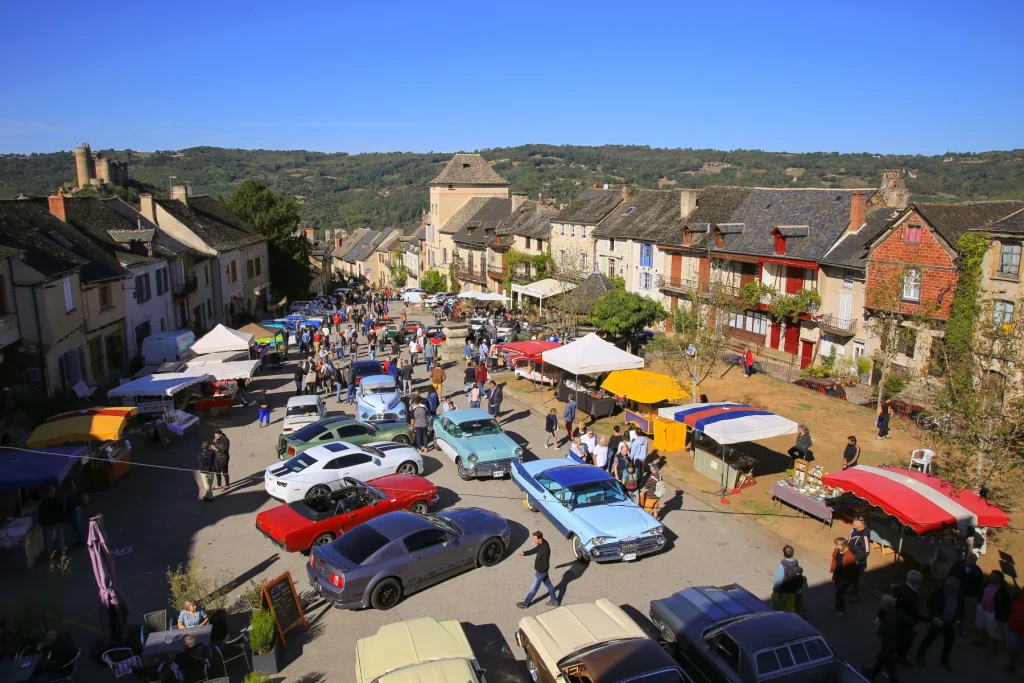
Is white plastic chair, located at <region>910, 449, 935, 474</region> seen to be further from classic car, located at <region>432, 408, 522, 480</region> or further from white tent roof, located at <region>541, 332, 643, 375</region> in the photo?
classic car, located at <region>432, 408, 522, 480</region>

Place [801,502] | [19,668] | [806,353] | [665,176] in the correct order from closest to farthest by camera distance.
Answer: [19,668] < [801,502] < [806,353] < [665,176]

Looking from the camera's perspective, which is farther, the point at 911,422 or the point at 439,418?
the point at 911,422

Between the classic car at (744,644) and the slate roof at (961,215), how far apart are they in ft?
→ 72.6

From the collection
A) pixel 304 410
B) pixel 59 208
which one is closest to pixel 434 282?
pixel 59 208

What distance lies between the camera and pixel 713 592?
10367 mm

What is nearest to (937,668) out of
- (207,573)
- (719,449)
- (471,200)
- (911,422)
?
(719,449)

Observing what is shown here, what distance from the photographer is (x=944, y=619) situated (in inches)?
388

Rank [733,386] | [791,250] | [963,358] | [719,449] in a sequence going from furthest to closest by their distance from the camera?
[791,250]
[733,386]
[719,449]
[963,358]

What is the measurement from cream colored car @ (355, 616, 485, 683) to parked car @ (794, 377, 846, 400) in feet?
73.6

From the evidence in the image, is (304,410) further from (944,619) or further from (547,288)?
(547,288)

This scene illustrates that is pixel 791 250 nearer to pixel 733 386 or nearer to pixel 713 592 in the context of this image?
pixel 733 386

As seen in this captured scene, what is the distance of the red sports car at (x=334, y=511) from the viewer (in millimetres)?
12758

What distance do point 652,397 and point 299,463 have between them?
403 inches

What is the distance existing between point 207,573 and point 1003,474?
15.2 metres
